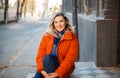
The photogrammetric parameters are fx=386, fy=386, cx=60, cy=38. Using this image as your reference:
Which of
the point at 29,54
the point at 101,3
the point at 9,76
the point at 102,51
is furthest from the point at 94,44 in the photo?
the point at 29,54

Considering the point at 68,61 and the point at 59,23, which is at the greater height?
the point at 59,23

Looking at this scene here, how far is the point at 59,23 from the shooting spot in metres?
5.88

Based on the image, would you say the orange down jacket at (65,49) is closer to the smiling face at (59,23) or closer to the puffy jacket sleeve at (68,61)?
the puffy jacket sleeve at (68,61)

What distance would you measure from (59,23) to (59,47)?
0.37 meters

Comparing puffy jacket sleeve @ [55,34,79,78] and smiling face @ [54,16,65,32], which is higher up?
smiling face @ [54,16,65,32]

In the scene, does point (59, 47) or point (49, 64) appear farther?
point (59, 47)

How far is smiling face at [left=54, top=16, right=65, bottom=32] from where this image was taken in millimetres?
5864

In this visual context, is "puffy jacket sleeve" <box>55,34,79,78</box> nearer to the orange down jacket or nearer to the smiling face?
the orange down jacket

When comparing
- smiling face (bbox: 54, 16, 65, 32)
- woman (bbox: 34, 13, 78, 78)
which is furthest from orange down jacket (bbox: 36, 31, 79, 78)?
smiling face (bbox: 54, 16, 65, 32)

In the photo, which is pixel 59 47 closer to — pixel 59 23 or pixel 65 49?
pixel 65 49

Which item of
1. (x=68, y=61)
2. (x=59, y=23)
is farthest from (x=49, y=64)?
(x=59, y=23)

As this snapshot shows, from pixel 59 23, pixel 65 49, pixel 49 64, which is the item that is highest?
pixel 59 23

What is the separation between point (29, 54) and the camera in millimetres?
14938

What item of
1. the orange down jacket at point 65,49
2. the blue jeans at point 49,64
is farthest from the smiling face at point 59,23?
the blue jeans at point 49,64
